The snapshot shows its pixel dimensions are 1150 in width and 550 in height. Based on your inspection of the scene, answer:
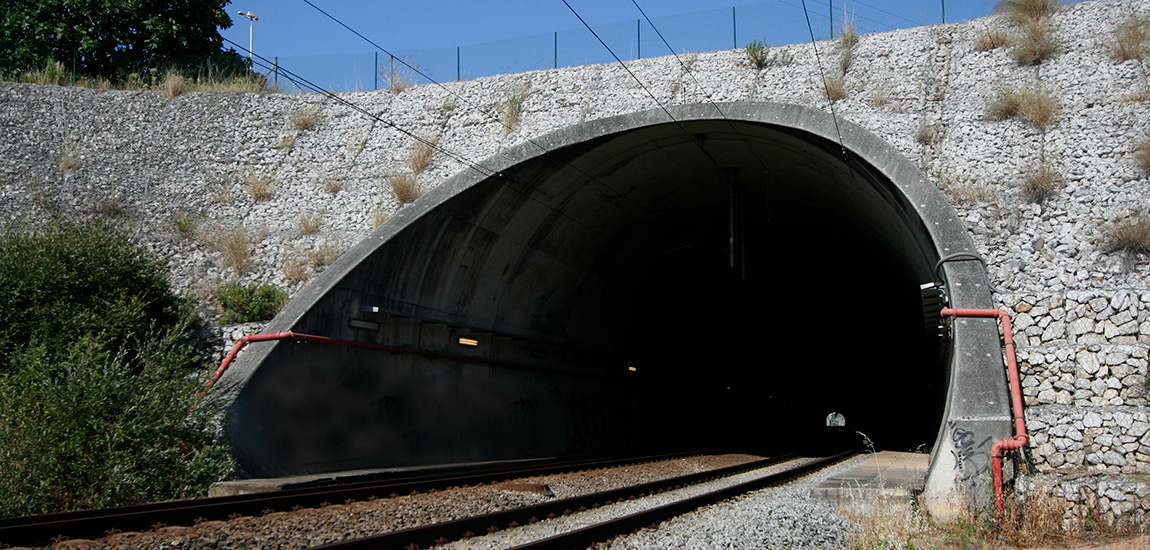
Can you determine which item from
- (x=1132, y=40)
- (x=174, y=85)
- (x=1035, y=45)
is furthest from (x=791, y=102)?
(x=174, y=85)

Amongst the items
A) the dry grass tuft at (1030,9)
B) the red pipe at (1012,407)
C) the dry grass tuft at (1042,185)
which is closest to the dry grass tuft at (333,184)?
the red pipe at (1012,407)

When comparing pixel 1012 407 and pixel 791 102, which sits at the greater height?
pixel 791 102

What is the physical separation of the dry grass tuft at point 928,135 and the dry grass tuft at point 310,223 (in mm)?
12106

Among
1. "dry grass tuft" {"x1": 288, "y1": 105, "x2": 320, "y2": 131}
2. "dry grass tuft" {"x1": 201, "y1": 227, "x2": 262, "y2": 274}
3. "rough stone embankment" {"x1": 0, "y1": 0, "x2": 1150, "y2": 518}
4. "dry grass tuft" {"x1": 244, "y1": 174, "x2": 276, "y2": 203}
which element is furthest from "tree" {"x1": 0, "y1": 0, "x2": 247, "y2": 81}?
"dry grass tuft" {"x1": 201, "y1": 227, "x2": 262, "y2": 274}

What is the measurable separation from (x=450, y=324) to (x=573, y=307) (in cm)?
443

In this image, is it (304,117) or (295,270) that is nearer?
(295,270)

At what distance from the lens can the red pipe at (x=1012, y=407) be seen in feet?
31.9

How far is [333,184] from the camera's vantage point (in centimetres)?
1964

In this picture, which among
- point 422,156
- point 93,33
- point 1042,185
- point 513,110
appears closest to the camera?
point 1042,185

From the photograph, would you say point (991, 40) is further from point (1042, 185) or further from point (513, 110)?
point (513, 110)

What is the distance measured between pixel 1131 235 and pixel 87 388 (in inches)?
561

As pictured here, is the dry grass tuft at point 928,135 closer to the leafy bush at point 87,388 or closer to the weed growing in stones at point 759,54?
the weed growing in stones at point 759,54

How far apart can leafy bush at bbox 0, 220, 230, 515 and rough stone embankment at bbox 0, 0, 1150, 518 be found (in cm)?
302

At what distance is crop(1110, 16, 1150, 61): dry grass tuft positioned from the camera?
587 inches
